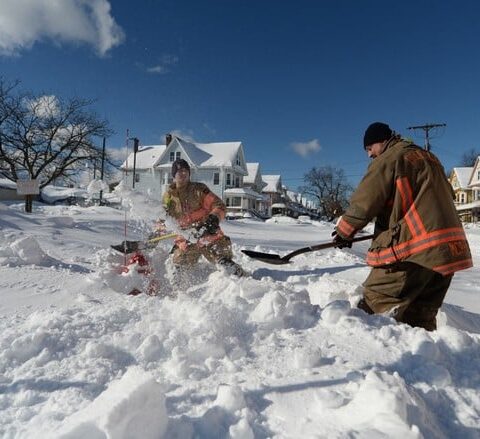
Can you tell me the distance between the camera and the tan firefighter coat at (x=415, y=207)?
262 cm

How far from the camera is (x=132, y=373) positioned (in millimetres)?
1719

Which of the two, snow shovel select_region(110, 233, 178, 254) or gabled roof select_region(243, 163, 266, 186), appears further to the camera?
gabled roof select_region(243, 163, 266, 186)

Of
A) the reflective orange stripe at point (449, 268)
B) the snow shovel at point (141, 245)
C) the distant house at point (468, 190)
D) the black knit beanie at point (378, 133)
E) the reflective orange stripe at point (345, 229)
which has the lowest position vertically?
the snow shovel at point (141, 245)

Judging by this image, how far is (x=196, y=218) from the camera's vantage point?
17.5 ft

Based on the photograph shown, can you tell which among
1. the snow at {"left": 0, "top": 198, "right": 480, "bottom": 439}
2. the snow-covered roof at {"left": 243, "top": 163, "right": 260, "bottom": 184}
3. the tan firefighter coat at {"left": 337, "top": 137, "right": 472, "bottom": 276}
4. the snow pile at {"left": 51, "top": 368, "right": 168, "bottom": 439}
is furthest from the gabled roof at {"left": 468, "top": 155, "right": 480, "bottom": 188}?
the snow pile at {"left": 51, "top": 368, "right": 168, "bottom": 439}

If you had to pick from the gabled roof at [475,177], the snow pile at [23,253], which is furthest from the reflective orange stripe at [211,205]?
the gabled roof at [475,177]

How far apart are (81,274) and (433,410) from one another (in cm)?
413

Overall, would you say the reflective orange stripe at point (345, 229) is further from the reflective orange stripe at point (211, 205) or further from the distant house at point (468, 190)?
the distant house at point (468, 190)

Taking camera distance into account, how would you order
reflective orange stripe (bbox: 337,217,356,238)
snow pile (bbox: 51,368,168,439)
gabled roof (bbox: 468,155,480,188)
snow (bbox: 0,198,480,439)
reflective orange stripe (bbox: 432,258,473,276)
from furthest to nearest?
gabled roof (bbox: 468,155,480,188)
reflective orange stripe (bbox: 337,217,356,238)
reflective orange stripe (bbox: 432,258,473,276)
snow (bbox: 0,198,480,439)
snow pile (bbox: 51,368,168,439)

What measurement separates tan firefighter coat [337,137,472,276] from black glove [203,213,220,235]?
2543 mm

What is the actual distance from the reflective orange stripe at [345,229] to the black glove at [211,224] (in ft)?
7.78

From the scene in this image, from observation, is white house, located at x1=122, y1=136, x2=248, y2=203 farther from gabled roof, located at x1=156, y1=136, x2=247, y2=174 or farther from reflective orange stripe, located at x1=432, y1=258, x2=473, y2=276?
reflective orange stripe, located at x1=432, y1=258, x2=473, y2=276

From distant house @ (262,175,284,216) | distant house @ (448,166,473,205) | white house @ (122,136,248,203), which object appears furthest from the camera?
distant house @ (262,175,284,216)

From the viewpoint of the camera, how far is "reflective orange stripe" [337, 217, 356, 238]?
293 cm
